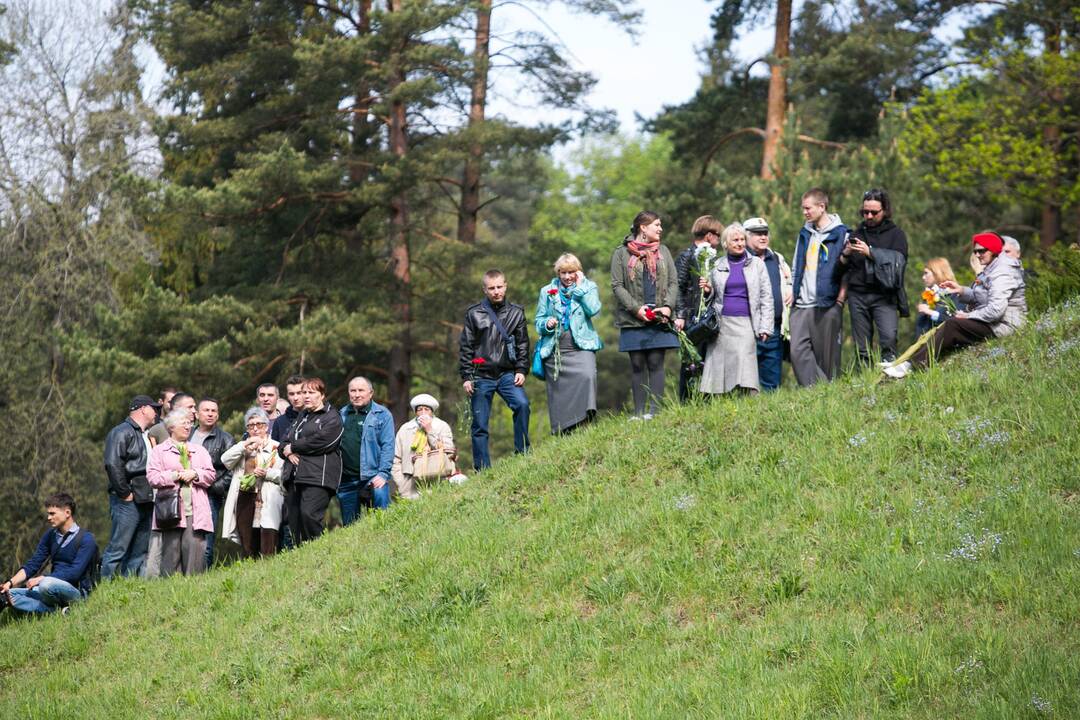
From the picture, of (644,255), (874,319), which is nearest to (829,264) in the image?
(874,319)

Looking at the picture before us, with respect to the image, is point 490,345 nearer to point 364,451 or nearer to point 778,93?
point 364,451

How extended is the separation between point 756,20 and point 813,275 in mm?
16691

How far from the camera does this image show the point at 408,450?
12219 mm

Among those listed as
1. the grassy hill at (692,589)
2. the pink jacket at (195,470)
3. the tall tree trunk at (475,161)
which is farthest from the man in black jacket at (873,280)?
the tall tree trunk at (475,161)

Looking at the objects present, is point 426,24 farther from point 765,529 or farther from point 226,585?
point 765,529

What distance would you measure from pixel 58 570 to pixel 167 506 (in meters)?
1.41

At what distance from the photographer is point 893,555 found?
7223 mm

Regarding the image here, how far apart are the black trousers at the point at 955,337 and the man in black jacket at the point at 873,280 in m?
0.45

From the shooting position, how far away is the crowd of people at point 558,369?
35.8ft

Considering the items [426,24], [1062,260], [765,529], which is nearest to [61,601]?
[765,529]

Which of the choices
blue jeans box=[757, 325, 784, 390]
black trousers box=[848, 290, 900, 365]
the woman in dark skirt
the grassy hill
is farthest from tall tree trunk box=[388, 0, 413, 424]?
black trousers box=[848, 290, 900, 365]

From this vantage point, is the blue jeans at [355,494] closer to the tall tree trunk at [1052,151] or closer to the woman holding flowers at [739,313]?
the woman holding flowers at [739,313]

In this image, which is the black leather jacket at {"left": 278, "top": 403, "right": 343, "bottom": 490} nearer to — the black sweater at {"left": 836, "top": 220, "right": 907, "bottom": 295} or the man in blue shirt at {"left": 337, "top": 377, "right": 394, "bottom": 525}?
the man in blue shirt at {"left": 337, "top": 377, "right": 394, "bottom": 525}

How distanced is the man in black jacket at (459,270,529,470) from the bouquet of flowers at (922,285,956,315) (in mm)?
4027
